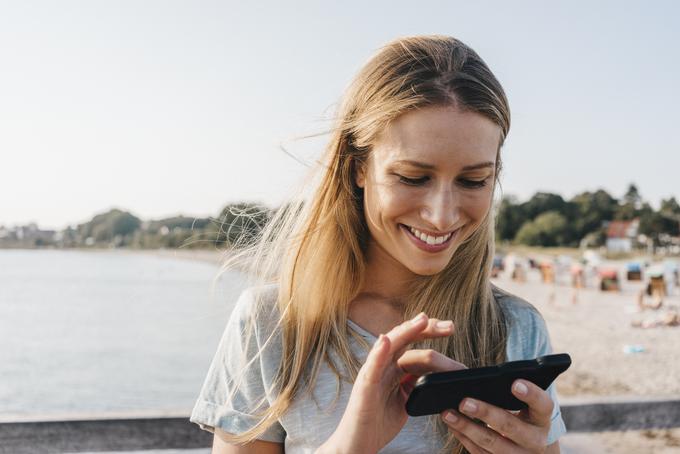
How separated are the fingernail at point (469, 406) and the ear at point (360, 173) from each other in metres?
0.77

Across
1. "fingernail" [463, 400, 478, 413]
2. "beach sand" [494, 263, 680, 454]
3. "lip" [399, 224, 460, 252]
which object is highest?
"lip" [399, 224, 460, 252]

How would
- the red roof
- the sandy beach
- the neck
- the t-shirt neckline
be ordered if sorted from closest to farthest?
the t-shirt neckline → the neck → the sandy beach → the red roof

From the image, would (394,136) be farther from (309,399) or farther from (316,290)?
(309,399)

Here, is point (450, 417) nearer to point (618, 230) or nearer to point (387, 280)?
point (387, 280)

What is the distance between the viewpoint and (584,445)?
7820 millimetres

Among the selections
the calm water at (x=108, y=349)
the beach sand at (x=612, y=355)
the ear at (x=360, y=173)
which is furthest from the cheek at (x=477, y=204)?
the beach sand at (x=612, y=355)

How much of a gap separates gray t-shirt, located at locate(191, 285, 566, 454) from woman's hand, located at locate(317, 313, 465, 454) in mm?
236

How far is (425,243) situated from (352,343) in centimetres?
38

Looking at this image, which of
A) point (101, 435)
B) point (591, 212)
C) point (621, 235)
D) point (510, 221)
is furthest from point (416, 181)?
point (591, 212)

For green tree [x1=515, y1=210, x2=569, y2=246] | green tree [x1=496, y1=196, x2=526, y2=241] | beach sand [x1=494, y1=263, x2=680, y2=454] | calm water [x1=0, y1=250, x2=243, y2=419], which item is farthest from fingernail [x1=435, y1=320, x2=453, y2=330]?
green tree [x1=496, y1=196, x2=526, y2=241]

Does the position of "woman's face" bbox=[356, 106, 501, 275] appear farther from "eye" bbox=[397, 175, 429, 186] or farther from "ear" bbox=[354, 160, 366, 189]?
"ear" bbox=[354, 160, 366, 189]

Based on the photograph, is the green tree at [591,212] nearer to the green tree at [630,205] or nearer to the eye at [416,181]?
the green tree at [630,205]

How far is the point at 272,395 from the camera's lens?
1.76 metres

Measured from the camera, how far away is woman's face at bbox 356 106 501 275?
5.39ft
